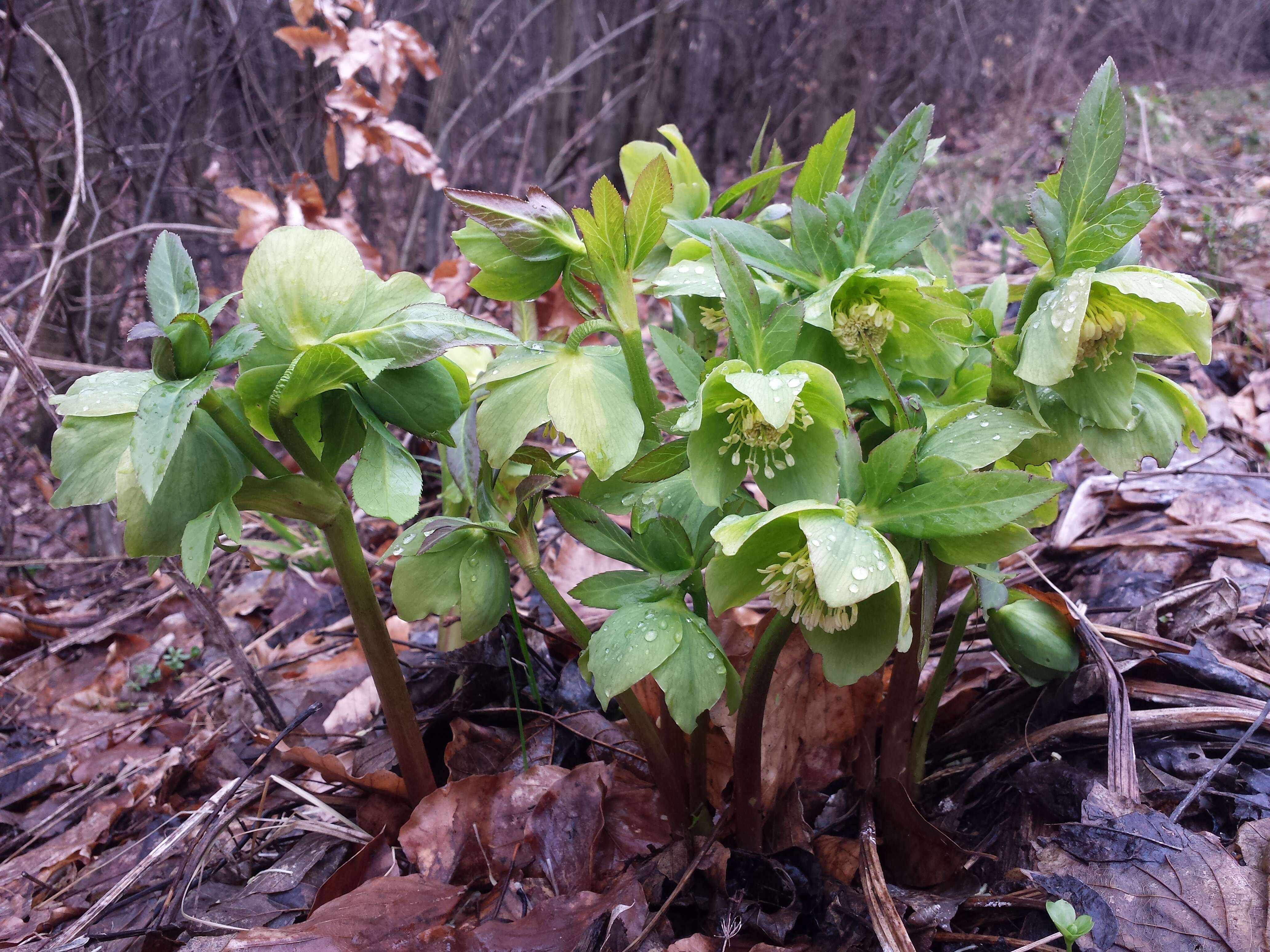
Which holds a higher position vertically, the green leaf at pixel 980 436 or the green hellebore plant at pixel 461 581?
the green leaf at pixel 980 436

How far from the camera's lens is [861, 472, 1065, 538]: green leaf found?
2.23 feet

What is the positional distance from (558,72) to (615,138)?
904 millimetres

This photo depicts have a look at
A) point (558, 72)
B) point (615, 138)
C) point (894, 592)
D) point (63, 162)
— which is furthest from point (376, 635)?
point (615, 138)

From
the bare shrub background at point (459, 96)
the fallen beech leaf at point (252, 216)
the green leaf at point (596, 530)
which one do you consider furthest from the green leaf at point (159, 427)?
the fallen beech leaf at point (252, 216)

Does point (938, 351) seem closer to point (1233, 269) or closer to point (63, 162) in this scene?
point (1233, 269)

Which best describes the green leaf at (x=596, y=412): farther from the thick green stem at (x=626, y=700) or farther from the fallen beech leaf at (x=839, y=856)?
the fallen beech leaf at (x=839, y=856)

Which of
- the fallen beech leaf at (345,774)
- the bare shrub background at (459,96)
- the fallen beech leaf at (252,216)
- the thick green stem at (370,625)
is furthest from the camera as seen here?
A: the bare shrub background at (459,96)

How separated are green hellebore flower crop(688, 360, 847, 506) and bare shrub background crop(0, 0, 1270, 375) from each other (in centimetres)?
157

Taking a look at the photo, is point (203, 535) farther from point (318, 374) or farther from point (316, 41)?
point (316, 41)

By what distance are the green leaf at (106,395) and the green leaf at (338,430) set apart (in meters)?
0.16

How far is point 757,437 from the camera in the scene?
75 cm

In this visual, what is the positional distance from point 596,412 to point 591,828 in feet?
1.82

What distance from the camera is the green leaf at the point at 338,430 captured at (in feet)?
2.88

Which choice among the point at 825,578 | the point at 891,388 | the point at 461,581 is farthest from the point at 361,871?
the point at 891,388
